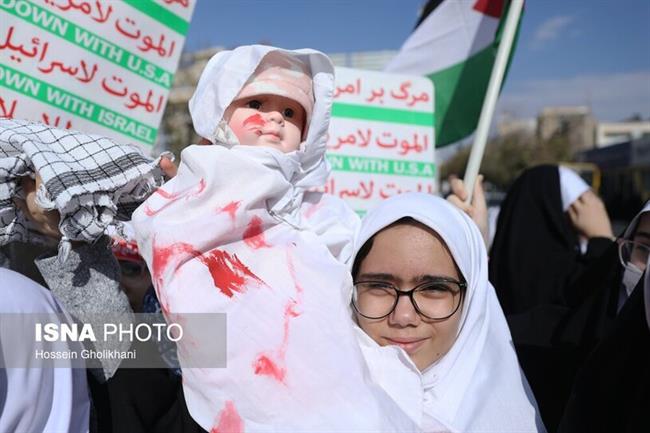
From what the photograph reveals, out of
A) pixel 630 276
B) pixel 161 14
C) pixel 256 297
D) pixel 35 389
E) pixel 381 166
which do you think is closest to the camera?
pixel 35 389

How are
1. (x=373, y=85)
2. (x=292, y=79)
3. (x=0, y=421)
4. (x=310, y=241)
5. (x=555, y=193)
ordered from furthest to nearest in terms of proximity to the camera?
1. (x=555, y=193)
2. (x=373, y=85)
3. (x=292, y=79)
4. (x=310, y=241)
5. (x=0, y=421)

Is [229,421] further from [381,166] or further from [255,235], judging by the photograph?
[381,166]

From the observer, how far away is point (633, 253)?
213 cm

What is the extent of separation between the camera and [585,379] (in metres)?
1.32

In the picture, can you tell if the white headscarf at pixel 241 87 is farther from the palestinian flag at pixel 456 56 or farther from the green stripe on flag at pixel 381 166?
the palestinian flag at pixel 456 56

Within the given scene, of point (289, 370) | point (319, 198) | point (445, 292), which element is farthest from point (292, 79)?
point (289, 370)

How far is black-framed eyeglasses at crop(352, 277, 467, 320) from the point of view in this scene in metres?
1.56

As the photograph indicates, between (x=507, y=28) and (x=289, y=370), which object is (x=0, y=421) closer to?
(x=289, y=370)

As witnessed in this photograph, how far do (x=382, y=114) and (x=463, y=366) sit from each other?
1.75 m

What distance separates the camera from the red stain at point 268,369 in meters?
1.26

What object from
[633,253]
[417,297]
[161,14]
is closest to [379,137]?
[161,14]

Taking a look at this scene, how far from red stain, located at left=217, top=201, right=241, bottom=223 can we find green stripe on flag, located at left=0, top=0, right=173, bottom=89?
124cm

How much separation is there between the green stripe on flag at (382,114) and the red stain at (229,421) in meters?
1.99

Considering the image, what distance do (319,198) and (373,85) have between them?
1.38 meters
